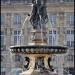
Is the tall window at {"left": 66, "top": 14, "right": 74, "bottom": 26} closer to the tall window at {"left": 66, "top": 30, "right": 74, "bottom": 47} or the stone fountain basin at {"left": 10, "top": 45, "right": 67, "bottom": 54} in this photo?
the tall window at {"left": 66, "top": 30, "right": 74, "bottom": 47}

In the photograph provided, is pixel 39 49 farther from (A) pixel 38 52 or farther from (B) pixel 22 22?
(B) pixel 22 22

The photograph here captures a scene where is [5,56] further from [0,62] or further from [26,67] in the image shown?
[26,67]

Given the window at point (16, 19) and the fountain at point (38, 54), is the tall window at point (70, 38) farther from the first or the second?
the fountain at point (38, 54)

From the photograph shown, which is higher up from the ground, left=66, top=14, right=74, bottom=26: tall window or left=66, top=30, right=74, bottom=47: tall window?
left=66, top=14, right=74, bottom=26: tall window

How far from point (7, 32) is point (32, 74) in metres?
44.1

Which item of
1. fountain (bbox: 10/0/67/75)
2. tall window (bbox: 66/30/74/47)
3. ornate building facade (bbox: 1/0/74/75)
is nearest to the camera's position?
fountain (bbox: 10/0/67/75)

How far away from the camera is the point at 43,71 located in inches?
650

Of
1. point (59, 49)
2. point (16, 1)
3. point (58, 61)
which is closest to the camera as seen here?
point (59, 49)

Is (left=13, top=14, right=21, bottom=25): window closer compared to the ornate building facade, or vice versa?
the ornate building facade

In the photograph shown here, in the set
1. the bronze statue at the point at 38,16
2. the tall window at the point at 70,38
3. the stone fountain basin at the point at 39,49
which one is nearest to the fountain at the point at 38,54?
the bronze statue at the point at 38,16

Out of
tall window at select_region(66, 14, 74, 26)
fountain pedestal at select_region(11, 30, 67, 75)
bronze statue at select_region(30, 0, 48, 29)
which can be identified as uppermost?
tall window at select_region(66, 14, 74, 26)

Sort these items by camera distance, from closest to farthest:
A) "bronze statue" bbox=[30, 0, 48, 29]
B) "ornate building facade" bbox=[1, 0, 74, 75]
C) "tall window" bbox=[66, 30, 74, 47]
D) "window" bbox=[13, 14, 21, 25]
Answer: "bronze statue" bbox=[30, 0, 48, 29] → "tall window" bbox=[66, 30, 74, 47] → "ornate building facade" bbox=[1, 0, 74, 75] → "window" bbox=[13, 14, 21, 25]

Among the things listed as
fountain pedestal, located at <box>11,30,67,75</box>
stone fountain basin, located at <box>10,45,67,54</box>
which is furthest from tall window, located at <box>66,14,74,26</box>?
stone fountain basin, located at <box>10,45,67,54</box>

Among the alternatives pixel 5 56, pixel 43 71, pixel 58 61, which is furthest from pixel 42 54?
pixel 5 56
